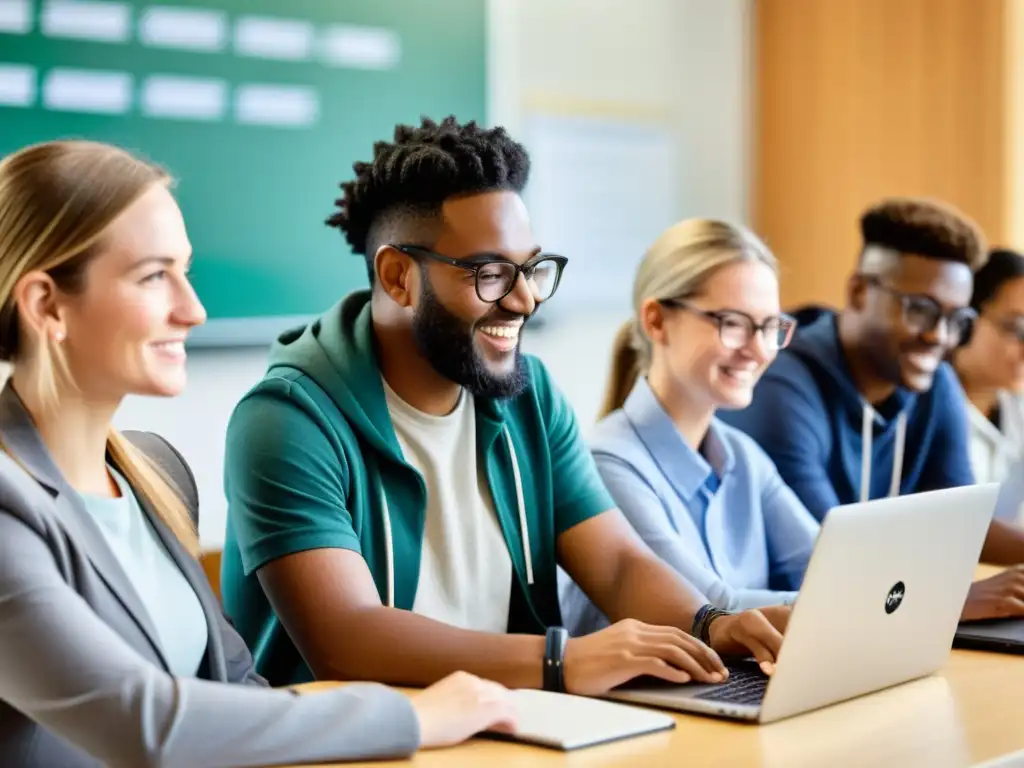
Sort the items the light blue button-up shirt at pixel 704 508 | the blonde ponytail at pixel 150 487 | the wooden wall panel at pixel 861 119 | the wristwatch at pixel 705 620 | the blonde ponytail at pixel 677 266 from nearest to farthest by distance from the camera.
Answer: the blonde ponytail at pixel 150 487 < the wristwatch at pixel 705 620 < the light blue button-up shirt at pixel 704 508 < the blonde ponytail at pixel 677 266 < the wooden wall panel at pixel 861 119

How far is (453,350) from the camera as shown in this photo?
6.46 ft

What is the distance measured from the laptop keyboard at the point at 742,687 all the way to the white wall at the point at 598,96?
1.96 metres

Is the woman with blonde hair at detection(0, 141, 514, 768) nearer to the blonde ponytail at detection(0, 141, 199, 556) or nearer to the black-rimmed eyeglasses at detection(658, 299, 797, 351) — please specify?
the blonde ponytail at detection(0, 141, 199, 556)

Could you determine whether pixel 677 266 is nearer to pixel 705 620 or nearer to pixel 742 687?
pixel 705 620

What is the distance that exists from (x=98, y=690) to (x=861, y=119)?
392 cm

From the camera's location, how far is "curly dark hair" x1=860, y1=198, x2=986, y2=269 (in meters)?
3.01

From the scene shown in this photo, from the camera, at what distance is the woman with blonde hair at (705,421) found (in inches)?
93.2

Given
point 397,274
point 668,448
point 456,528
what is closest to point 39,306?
point 397,274

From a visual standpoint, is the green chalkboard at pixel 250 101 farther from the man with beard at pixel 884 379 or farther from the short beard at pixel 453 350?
the short beard at pixel 453 350

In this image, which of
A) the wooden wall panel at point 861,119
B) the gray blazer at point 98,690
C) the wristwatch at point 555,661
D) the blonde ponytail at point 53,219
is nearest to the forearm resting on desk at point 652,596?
the wristwatch at point 555,661

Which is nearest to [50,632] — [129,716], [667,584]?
[129,716]

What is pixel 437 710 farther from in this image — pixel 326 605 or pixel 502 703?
pixel 326 605

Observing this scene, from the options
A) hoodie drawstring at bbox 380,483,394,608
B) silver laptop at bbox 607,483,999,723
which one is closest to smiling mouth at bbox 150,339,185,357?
hoodie drawstring at bbox 380,483,394,608

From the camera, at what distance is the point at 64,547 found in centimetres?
136
